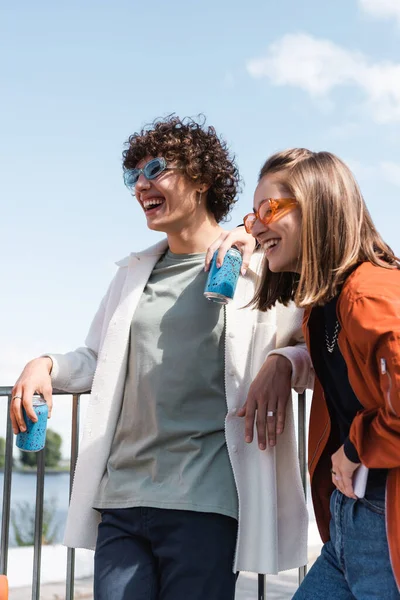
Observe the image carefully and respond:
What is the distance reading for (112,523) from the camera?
2287 millimetres

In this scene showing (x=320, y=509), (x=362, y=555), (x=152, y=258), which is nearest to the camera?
(x=362, y=555)

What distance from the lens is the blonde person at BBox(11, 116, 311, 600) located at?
2.19 metres

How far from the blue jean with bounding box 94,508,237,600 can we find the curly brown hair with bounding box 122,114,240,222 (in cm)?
106

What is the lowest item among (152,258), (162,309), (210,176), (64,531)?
(64,531)

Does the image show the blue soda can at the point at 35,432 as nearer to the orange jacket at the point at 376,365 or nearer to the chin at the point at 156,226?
the chin at the point at 156,226

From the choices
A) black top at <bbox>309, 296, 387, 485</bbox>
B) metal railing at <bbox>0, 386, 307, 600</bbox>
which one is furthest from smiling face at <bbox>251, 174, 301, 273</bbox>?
metal railing at <bbox>0, 386, 307, 600</bbox>

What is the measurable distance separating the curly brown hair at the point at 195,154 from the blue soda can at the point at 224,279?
1.48 ft

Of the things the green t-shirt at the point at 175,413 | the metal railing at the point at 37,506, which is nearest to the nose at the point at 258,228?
the green t-shirt at the point at 175,413

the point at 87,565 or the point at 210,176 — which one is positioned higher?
the point at 210,176

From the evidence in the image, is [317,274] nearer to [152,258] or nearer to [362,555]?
[362,555]

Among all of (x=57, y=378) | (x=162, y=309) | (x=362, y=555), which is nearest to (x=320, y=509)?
(x=362, y=555)

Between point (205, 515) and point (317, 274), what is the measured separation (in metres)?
0.84

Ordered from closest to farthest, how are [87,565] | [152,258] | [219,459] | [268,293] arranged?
[268,293]
[219,459]
[152,258]
[87,565]

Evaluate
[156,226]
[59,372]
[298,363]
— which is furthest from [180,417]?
[156,226]
